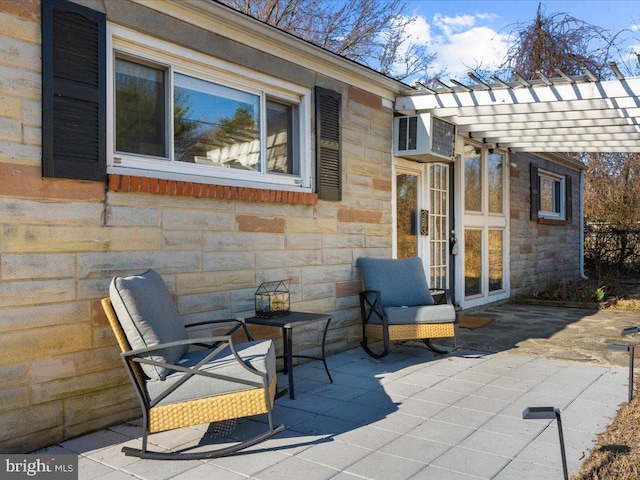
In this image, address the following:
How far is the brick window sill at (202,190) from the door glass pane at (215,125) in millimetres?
271

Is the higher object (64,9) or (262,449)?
(64,9)

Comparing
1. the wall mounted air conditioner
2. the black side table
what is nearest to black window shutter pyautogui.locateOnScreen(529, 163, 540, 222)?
the wall mounted air conditioner

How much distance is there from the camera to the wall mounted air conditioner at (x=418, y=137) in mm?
5980

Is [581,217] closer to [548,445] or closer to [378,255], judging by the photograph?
[378,255]

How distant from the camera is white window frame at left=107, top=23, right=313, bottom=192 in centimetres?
346

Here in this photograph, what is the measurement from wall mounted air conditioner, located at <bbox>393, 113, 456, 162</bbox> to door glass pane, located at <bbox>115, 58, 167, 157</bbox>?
9.79 feet

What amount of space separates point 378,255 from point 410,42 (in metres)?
8.61

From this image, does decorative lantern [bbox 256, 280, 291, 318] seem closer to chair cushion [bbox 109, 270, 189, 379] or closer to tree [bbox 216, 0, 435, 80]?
chair cushion [bbox 109, 270, 189, 379]

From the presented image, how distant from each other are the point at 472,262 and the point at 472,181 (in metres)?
1.18

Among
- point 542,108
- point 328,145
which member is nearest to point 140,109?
point 328,145

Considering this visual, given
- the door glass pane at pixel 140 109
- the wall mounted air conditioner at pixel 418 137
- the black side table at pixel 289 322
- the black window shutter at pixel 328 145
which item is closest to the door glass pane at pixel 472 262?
the wall mounted air conditioner at pixel 418 137

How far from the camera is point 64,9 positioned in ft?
10.2

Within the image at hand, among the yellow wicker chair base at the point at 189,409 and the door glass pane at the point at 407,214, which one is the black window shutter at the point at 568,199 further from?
the yellow wicker chair base at the point at 189,409

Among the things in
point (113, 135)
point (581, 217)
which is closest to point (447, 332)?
point (113, 135)
